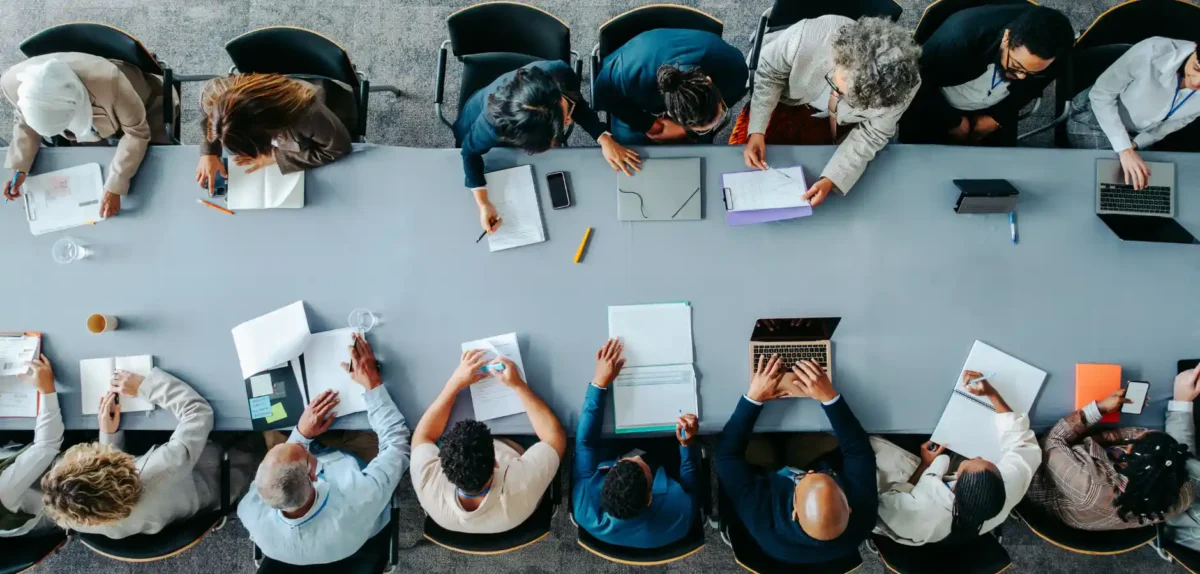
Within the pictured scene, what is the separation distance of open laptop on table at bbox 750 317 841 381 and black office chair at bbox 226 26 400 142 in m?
1.68

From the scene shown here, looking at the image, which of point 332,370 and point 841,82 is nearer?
point 841,82

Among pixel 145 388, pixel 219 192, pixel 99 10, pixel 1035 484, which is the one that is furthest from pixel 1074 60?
pixel 99 10

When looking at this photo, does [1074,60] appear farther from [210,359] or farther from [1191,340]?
[210,359]

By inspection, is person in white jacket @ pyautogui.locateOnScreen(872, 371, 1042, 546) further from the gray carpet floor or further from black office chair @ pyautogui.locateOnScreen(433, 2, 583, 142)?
black office chair @ pyautogui.locateOnScreen(433, 2, 583, 142)

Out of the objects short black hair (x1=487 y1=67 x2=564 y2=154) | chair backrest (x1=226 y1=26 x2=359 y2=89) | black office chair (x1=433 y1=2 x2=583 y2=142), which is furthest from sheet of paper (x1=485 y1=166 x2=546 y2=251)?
chair backrest (x1=226 y1=26 x2=359 y2=89)

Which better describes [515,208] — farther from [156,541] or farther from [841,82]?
[156,541]

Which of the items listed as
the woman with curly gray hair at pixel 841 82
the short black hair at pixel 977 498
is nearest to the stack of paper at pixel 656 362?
the woman with curly gray hair at pixel 841 82

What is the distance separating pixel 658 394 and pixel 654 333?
0.20 m

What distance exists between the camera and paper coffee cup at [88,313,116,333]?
6.78 ft

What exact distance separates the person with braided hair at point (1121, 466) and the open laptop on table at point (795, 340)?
2.59 ft

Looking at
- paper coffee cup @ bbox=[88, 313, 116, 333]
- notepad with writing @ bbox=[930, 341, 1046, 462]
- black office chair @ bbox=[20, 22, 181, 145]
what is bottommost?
notepad with writing @ bbox=[930, 341, 1046, 462]

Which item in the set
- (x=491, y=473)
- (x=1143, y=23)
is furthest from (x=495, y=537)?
(x=1143, y=23)

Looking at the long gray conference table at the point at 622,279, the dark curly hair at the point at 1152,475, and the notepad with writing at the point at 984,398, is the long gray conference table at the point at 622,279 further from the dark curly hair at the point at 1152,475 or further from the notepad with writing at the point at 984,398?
the dark curly hair at the point at 1152,475

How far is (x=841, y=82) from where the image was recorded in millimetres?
1869
